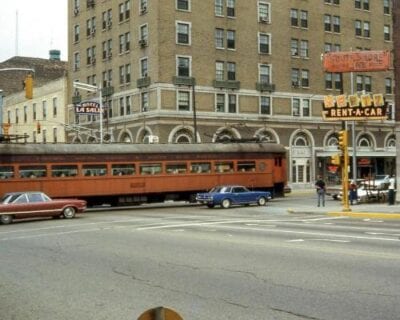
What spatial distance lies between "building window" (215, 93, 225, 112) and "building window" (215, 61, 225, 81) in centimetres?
168

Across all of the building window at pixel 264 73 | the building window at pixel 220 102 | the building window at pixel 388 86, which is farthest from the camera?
the building window at pixel 388 86

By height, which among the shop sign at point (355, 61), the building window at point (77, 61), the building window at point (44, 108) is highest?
the building window at point (77, 61)

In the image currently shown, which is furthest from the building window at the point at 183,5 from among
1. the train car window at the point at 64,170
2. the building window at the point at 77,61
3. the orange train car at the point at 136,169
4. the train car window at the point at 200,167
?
the train car window at the point at 64,170

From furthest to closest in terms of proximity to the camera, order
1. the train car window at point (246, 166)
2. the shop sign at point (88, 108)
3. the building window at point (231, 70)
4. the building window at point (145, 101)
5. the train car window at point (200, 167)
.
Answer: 1. the building window at point (231, 70)
2. the building window at point (145, 101)
3. the shop sign at point (88, 108)
4. the train car window at point (246, 166)
5. the train car window at point (200, 167)

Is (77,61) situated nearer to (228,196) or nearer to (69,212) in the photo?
(228,196)

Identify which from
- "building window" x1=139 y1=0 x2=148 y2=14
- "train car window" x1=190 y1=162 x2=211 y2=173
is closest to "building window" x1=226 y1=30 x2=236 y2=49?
"building window" x1=139 y1=0 x2=148 y2=14

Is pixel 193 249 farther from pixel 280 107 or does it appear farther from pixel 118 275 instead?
pixel 280 107

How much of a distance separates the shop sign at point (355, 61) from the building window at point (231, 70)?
2615 cm

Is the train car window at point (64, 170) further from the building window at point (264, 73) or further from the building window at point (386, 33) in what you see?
the building window at point (386, 33)

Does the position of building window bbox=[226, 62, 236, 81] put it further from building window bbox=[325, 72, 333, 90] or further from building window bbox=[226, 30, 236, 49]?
building window bbox=[325, 72, 333, 90]

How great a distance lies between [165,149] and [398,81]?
14581 mm

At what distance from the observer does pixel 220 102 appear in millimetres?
62500

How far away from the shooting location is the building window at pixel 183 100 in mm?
59625

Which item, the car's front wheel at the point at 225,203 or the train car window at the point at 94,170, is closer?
the train car window at the point at 94,170
